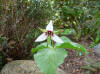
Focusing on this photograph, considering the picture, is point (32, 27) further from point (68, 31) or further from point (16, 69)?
point (68, 31)

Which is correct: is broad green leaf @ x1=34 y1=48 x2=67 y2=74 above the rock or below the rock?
above

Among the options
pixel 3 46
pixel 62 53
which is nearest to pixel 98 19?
pixel 3 46

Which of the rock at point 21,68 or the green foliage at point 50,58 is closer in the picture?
the green foliage at point 50,58

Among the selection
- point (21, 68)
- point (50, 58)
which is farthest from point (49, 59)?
point (21, 68)

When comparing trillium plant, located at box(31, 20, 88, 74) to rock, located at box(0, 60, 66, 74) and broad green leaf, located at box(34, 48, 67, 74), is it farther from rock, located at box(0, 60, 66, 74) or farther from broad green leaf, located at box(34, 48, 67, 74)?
rock, located at box(0, 60, 66, 74)

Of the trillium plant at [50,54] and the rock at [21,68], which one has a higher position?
the trillium plant at [50,54]

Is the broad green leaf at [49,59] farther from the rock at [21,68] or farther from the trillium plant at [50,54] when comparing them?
the rock at [21,68]

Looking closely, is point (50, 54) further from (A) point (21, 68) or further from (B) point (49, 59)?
(A) point (21, 68)

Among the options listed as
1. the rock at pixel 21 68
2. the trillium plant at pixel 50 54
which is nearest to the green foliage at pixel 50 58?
the trillium plant at pixel 50 54

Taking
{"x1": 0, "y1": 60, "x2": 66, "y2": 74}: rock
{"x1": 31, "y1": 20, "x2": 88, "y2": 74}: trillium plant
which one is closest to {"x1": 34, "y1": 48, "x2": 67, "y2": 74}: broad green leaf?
{"x1": 31, "y1": 20, "x2": 88, "y2": 74}: trillium plant

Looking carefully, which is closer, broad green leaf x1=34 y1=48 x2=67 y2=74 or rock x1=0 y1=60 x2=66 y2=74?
broad green leaf x1=34 y1=48 x2=67 y2=74
